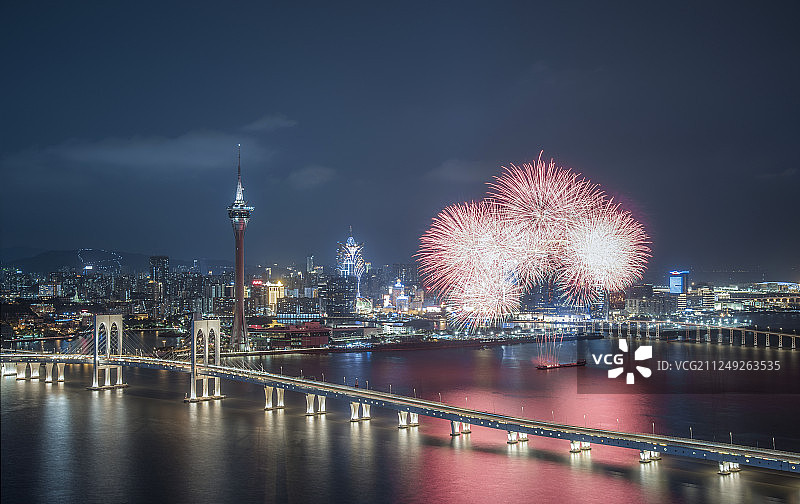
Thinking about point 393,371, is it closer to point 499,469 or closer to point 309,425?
point 309,425

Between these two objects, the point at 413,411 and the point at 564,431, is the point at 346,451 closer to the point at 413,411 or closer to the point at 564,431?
the point at 413,411

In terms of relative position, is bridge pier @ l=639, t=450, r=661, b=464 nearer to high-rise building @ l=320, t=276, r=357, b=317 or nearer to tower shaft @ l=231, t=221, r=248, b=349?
tower shaft @ l=231, t=221, r=248, b=349

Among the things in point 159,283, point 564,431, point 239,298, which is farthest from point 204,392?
point 159,283

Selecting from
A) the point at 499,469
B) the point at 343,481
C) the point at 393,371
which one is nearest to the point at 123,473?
the point at 343,481

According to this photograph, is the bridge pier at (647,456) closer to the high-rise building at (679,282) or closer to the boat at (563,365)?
the boat at (563,365)

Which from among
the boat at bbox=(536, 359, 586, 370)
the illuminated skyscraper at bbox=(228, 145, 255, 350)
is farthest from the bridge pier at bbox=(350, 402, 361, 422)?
the illuminated skyscraper at bbox=(228, 145, 255, 350)

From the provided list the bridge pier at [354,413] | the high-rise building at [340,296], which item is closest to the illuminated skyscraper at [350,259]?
the high-rise building at [340,296]
